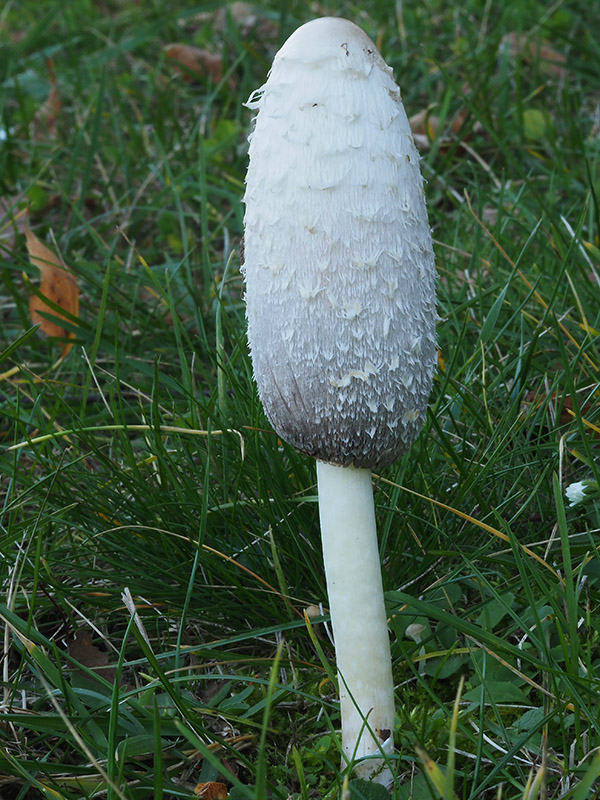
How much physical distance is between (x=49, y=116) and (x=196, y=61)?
0.92 meters

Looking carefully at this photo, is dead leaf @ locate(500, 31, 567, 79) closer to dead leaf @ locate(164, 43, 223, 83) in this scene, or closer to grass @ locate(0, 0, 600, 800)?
grass @ locate(0, 0, 600, 800)

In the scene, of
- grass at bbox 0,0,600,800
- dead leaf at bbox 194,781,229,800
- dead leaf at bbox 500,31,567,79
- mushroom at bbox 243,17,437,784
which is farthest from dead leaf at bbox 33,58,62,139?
dead leaf at bbox 194,781,229,800

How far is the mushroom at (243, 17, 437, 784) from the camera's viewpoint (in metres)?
1.49

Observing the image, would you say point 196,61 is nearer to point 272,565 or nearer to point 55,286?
point 55,286

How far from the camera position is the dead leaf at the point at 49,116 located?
4648 mm

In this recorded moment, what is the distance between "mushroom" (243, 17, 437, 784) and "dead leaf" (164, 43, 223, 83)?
3680mm

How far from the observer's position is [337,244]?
1509 millimetres

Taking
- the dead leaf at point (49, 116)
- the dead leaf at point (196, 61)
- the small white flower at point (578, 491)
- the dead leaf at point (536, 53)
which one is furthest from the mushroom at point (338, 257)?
the dead leaf at point (196, 61)

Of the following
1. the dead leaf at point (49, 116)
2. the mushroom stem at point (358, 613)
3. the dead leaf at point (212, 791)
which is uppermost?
the dead leaf at point (49, 116)

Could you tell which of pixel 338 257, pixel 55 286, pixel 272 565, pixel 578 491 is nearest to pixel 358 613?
pixel 272 565

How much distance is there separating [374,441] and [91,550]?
2.96 feet

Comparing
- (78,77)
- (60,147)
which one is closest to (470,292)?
(60,147)

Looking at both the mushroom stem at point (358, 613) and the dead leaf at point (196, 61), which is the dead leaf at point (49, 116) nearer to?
the dead leaf at point (196, 61)

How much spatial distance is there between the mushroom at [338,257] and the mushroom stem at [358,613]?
0.07 m
